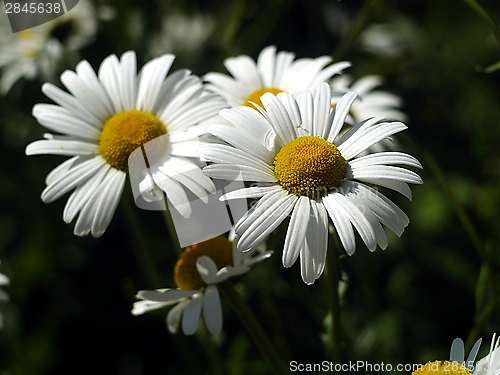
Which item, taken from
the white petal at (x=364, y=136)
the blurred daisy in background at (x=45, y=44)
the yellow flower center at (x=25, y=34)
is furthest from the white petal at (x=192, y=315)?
the yellow flower center at (x=25, y=34)

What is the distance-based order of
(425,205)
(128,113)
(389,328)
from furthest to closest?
(425,205) → (389,328) → (128,113)

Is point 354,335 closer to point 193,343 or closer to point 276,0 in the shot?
point 193,343

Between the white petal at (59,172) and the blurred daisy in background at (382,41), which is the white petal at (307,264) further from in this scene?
the blurred daisy in background at (382,41)

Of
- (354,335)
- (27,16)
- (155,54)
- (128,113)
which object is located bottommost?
(354,335)

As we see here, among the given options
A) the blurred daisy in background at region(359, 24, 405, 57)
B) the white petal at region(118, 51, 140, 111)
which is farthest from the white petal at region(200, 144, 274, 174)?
the blurred daisy in background at region(359, 24, 405, 57)

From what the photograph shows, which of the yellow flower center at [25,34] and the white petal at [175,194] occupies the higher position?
the yellow flower center at [25,34]

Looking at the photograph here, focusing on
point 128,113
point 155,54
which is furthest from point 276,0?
point 128,113

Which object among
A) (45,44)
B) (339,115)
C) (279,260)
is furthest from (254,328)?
(45,44)
